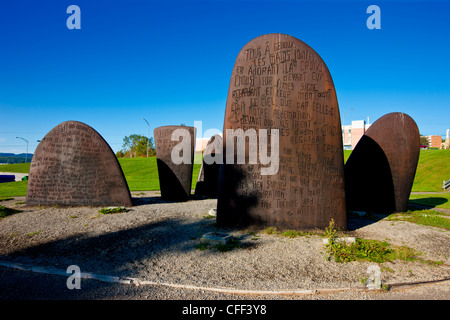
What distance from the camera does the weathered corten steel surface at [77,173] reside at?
10.9 m

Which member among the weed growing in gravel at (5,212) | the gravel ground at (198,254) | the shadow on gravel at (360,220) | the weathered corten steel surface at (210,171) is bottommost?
the shadow on gravel at (360,220)

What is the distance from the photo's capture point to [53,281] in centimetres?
425

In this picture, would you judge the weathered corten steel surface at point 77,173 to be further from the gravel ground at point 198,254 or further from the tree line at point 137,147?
the tree line at point 137,147

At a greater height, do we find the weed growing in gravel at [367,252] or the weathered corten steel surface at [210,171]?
the weathered corten steel surface at [210,171]

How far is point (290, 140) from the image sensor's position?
7.00 meters

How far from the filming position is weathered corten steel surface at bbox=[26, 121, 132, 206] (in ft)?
35.7

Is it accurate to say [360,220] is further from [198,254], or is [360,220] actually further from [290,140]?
[198,254]

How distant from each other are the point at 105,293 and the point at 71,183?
8422 millimetres

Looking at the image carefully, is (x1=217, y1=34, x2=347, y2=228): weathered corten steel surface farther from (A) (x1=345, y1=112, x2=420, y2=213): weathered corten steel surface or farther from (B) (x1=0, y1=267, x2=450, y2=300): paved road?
(A) (x1=345, y1=112, x2=420, y2=213): weathered corten steel surface

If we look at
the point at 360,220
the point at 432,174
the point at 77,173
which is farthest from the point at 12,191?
the point at 432,174

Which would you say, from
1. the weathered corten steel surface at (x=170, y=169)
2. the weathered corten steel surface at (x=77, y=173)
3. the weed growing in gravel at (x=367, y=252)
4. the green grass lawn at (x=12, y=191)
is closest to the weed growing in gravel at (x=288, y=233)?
the weed growing in gravel at (x=367, y=252)

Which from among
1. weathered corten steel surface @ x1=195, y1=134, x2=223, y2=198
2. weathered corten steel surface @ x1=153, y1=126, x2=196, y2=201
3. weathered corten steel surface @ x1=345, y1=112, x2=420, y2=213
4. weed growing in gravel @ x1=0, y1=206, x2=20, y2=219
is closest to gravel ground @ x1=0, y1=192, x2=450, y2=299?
weed growing in gravel @ x1=0, y1=206, x2=20, y2=219

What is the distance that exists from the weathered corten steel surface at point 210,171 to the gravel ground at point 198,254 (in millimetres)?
7174

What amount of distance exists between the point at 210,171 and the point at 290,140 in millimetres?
9047
